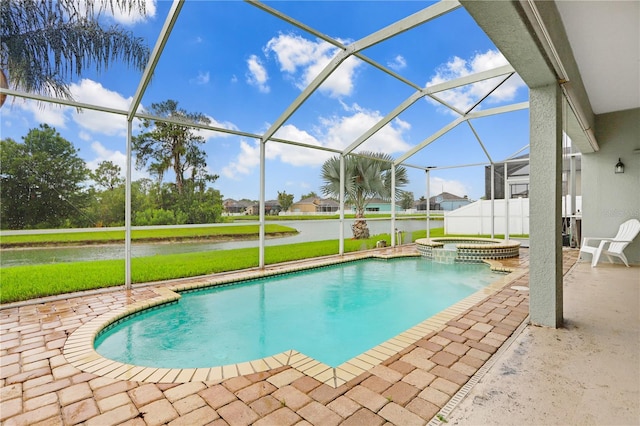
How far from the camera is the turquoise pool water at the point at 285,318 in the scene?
10.9ft

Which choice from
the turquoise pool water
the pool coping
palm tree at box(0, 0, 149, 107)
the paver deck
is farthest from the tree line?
the paver deck

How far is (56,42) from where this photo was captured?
450cm

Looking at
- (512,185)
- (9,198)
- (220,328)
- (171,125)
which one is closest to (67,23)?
(171,125)

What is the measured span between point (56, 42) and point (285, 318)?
5.19 metres

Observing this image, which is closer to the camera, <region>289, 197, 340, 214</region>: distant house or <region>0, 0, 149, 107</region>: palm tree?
<region>0, 0, 149, 107</region>: palm tree

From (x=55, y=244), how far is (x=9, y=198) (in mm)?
952

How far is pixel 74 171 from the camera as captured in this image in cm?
497

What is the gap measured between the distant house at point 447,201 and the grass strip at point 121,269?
5.99 meters

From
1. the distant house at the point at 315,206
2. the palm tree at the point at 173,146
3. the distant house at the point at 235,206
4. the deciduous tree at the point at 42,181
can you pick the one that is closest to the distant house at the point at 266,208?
the distant house at the point at 235,206

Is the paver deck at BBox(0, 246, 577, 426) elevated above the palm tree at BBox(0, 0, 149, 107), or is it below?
below

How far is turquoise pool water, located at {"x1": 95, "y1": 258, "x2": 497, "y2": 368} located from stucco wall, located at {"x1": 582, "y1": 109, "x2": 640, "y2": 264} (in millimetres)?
3179

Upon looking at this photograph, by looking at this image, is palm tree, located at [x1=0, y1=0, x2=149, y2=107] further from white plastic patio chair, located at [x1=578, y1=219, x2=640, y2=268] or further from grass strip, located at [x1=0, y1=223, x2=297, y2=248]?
white plastic patio chair, located at [x1=578, y1=219, x2=640, y2=268]

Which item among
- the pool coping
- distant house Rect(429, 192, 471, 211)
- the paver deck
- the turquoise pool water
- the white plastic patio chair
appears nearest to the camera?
the paver deck

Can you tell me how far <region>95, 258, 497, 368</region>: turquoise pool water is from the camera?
333cm
